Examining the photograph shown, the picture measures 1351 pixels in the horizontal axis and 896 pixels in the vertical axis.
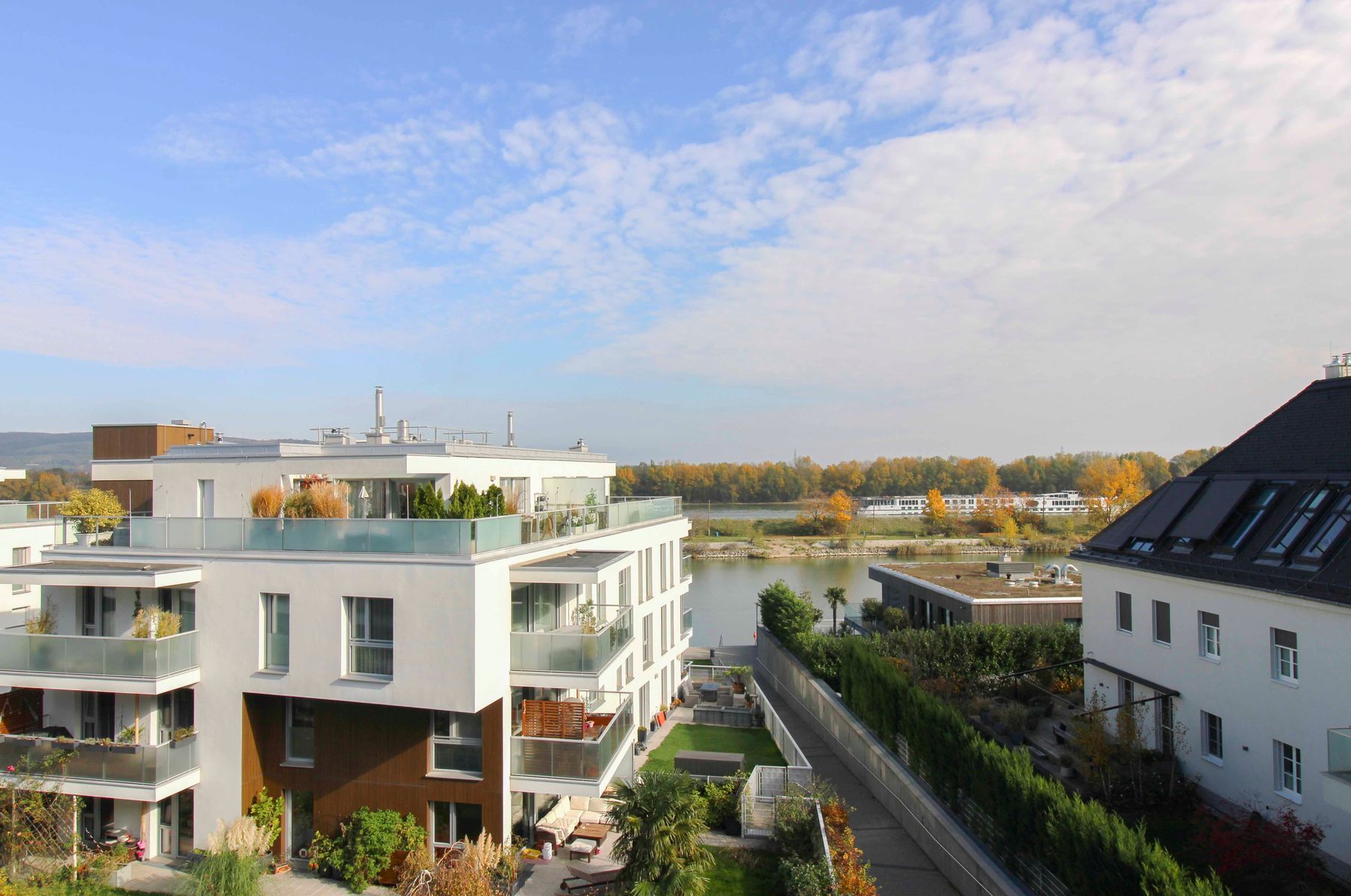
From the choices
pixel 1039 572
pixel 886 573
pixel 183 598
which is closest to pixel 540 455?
pixel 183 598

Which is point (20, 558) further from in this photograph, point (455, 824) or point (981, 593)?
point (981, 593)

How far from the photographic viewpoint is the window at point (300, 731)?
12.2m

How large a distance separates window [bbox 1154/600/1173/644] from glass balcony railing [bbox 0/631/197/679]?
1661 cm

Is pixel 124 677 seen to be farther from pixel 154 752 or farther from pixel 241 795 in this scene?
pixel 241 795

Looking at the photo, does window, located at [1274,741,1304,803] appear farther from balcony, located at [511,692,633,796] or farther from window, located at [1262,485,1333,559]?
balcony, located at [511,692,633,796]

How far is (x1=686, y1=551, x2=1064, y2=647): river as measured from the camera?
127 ft

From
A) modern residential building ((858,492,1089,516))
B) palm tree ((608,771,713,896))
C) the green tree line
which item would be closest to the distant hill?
the green tree line

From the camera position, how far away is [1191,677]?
14242 millimetres

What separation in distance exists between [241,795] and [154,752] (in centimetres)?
135

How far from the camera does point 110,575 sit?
38.5ft

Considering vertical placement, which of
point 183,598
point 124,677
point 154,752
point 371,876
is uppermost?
point 183,598

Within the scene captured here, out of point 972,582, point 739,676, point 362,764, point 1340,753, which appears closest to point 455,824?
point 362,764

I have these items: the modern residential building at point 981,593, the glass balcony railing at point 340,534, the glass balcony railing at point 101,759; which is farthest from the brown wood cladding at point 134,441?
the modern residential building at point 981,593

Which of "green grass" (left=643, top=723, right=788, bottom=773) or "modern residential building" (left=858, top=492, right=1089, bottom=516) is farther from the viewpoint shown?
"modern residential building" (left=858, top=492, right=1089, bottom=516)
